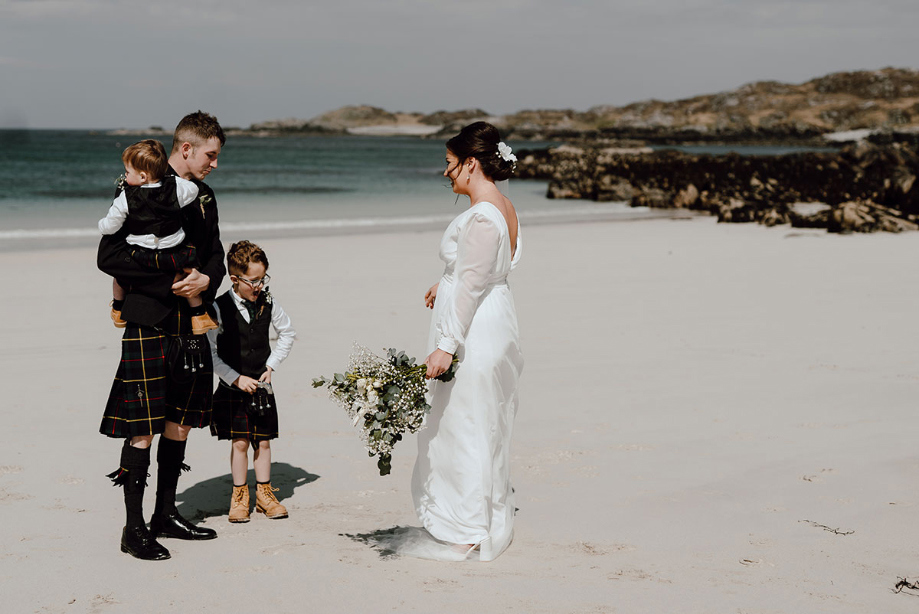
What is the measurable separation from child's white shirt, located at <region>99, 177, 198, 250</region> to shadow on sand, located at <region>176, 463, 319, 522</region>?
64.7 inches

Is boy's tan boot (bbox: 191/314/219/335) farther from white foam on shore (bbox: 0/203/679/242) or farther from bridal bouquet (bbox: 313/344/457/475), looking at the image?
white foam on shore (bbox: 0/203/679/242)

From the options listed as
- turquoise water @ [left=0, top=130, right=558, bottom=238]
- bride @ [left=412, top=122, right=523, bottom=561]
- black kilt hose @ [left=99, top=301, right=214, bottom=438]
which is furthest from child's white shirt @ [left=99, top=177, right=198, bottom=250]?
turquoise water @ [left=0, top=130, right=558, bottom=238]

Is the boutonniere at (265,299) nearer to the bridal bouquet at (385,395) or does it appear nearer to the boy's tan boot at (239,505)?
the bridal bouquet at (385,395)

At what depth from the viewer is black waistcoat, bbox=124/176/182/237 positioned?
373 centimetres

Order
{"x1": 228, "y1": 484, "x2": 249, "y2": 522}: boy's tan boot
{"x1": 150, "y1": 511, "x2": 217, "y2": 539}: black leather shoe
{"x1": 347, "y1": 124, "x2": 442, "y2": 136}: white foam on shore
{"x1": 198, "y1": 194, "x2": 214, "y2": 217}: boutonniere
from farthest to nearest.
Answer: {"x1": 347, "y1": 124, "x2": 442, "y2": 136}: white foam on shore < {"x1": 228, "y1": 484, "x2": 249, "y2": 522}: boy's tan boot < {"x1": 150, "y1": 511, "x2": 217, "y2": 539}: black leather shoe < {"x1": 198, "y1": 194, "x2": 214, "y2": 217}: boutonniere

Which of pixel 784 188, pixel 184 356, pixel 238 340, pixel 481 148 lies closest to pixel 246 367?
pixel 238 340

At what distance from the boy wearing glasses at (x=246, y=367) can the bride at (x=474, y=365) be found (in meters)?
0.96

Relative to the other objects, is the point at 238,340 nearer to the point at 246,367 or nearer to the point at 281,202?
the point at 246,367

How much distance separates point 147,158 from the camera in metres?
3.69

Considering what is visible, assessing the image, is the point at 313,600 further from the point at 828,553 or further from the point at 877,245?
the point at 877,245

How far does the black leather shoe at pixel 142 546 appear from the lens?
3.99m

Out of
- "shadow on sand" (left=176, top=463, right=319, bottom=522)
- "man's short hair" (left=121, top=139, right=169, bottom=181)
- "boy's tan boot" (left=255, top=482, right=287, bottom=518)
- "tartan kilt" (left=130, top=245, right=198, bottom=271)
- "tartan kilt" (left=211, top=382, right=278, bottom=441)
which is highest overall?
"man's short hair" (left=121, top=139, right=169, bottom=181)

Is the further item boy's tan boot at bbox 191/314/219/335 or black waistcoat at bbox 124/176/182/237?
boy's tan boot at bbox 191/314/219/335

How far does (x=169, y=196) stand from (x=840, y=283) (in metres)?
10.2
